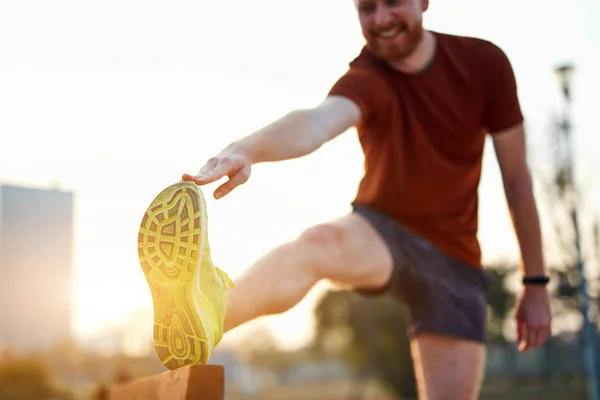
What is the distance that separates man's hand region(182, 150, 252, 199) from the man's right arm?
0.06m

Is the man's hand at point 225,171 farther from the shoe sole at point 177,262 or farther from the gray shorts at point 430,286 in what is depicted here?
the gray shorts at point 430,286

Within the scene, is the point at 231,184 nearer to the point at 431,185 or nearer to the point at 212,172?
the point at 212,172

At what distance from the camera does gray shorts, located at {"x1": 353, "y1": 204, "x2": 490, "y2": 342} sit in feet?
13.1

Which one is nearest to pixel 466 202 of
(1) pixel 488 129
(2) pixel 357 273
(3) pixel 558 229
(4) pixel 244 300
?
(1) pixel 488 129

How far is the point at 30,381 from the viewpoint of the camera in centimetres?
3012

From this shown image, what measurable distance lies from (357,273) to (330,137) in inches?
24.4

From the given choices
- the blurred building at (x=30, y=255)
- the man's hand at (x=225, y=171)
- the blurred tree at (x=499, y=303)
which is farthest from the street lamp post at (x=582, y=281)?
the blurred building at (x=30, y=255)

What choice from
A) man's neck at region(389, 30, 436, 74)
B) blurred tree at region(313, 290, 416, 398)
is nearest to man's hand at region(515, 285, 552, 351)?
man's neck at region(389, 30, 436, 74)

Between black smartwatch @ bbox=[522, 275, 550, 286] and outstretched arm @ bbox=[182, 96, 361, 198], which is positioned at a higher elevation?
outstretched arm @ bbox=[182, 96, 361, 198]

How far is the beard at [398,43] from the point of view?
4.03 m

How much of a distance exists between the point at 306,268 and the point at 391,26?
4.42 feet

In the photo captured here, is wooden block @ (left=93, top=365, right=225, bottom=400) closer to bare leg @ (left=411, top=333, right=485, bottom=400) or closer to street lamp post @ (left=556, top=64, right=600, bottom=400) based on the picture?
bare leg @ (left=411, top=333, right=485, bottom=400)

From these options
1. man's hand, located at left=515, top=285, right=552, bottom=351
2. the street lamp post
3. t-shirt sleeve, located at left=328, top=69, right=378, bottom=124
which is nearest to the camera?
t-shirt sleeve, located at left=328, top=69, right=378, bottom=124

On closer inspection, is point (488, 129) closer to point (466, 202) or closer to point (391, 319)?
point (466, 202)
